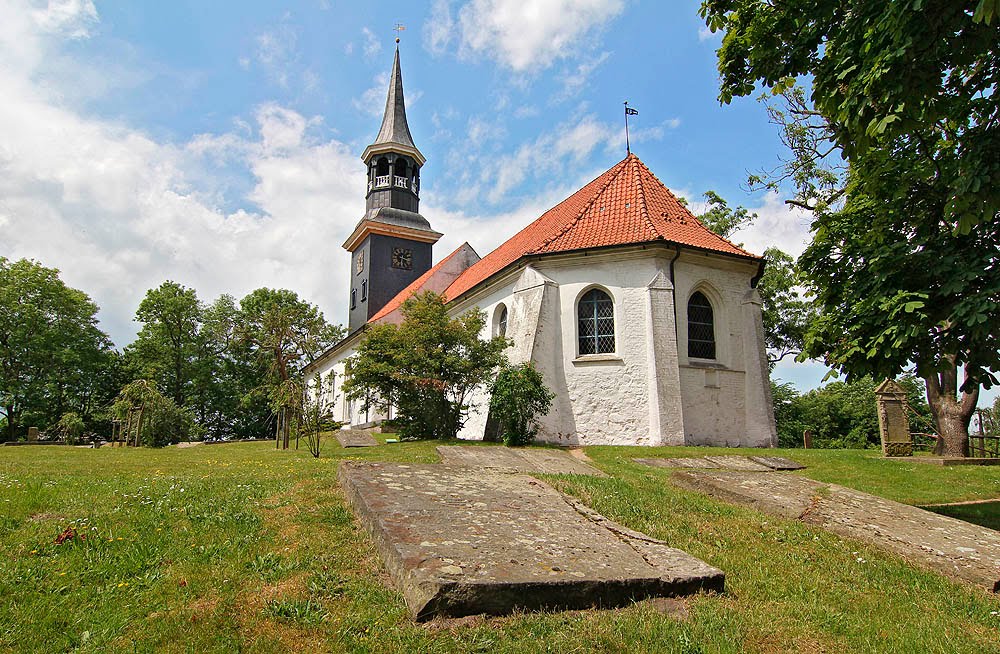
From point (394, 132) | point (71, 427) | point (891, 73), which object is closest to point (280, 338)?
point (71, 427)

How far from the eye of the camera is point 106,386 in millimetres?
44250

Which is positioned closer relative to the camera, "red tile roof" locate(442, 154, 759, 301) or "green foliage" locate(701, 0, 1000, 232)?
"green foliage" locate(701, 0, 1000, 232)

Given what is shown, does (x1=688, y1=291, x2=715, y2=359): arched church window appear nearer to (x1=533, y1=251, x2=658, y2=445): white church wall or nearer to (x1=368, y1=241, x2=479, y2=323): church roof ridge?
(x1=533, y1=251, x2=658, y2=445): white church wall

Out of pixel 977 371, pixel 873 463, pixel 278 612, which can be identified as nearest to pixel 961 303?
pixel 977 371

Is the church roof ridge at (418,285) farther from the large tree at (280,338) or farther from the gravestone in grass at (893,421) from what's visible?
the gravestone in grass at (893,421)

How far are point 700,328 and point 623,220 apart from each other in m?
3.98

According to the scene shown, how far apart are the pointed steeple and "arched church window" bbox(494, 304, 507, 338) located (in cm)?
1924

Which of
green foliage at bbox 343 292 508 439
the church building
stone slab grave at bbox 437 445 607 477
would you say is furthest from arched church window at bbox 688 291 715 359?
stone slab grave at bbox 437 445 607 477

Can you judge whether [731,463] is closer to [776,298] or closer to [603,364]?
[603,364]

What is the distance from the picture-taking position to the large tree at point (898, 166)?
5.12 m

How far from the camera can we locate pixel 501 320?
21234 millimetres

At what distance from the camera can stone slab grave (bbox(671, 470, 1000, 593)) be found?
4.99 m

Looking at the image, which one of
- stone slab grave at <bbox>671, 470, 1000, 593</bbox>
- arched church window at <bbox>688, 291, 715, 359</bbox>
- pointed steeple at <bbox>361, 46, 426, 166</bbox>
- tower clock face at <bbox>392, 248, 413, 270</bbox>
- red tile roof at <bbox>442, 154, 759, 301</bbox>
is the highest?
pointed steeple at <bbox>361, 46, 426, 166</bbox>

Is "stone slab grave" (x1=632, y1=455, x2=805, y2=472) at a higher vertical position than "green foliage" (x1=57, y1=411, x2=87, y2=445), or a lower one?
lower
